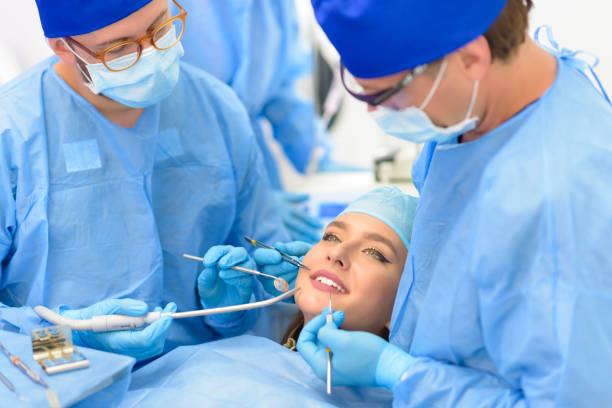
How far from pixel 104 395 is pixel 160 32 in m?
0.96

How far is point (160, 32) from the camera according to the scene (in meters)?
1.67

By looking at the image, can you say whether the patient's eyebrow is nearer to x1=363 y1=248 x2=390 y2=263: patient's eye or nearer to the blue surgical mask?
x1=363 y1=248 x2=390 y2=263: patient's eye

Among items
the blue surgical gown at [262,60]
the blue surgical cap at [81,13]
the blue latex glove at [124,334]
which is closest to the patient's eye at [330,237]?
the blue latex glove at [124,334]

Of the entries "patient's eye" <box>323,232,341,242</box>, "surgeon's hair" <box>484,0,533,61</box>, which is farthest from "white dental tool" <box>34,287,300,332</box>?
"surgeon's hair" <box>484,0,533,61</box>

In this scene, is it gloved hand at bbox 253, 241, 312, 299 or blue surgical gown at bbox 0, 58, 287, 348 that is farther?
gloved hand at bbox 253, 241, 312, 299

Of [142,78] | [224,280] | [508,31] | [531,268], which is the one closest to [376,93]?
[508,31]

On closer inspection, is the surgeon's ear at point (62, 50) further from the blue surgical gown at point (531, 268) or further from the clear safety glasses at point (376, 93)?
the blue surgical gown at point (531, 268)

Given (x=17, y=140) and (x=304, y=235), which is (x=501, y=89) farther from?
(x=304, y=235)

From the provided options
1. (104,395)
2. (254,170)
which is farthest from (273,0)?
(104,395)

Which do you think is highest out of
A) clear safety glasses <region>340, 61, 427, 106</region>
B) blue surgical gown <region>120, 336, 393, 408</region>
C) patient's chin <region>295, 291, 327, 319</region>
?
clear safety glasses <region>340, 61, 427, 106</region>

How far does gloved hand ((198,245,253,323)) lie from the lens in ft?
5.87

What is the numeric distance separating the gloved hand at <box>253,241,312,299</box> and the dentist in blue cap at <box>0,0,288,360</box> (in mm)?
62

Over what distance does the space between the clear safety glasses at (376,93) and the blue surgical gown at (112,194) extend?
80 cm

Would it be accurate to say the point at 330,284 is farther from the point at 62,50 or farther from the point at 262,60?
the point at 262,60
